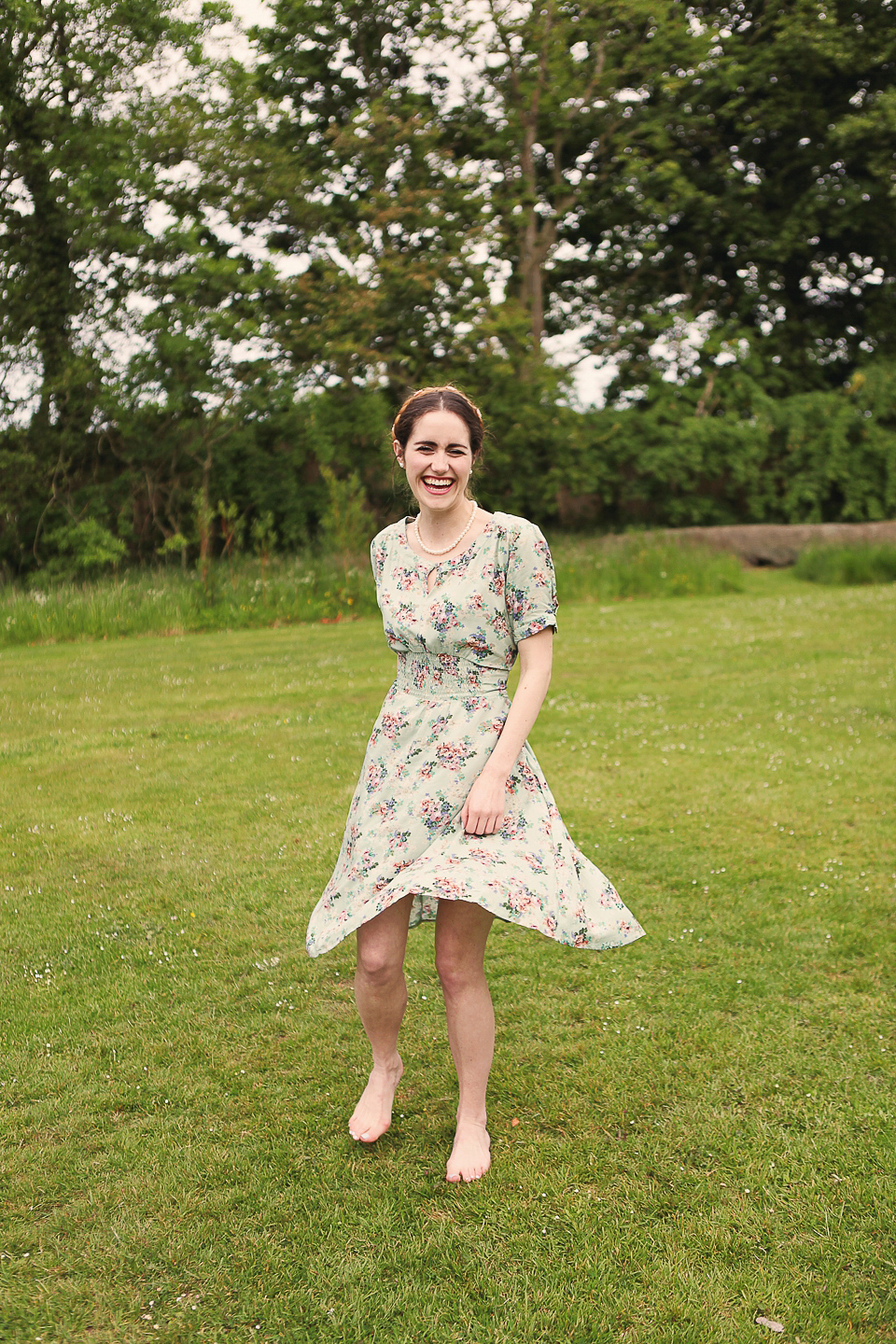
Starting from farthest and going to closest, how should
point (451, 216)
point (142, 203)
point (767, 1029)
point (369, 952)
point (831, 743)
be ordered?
point (451, 216) < point (142, 203) < point (831, 743) < point (767, 1029) < point (369, 952)

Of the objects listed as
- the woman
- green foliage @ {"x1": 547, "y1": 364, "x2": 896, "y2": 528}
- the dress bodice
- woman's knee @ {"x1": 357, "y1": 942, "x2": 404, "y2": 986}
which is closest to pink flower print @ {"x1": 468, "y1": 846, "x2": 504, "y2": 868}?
the woman

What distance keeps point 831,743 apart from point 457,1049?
211 inches

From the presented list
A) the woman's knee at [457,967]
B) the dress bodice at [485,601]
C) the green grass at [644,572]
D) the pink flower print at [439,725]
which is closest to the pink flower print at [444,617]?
the dress bodice at [485,601]

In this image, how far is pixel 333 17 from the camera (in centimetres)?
2286

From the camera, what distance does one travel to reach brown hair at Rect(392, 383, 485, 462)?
3000 mm

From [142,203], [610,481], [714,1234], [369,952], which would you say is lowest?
[714,1234]

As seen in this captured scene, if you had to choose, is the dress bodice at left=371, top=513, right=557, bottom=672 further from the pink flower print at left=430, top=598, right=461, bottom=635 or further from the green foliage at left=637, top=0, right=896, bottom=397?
the green foliage at left=637, top=0, right=896, bottom=397

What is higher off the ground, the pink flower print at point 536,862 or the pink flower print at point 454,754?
the pink flower print at point 454,754

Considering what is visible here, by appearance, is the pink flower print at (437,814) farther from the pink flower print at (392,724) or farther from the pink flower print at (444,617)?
the pink flower print at (444,617)

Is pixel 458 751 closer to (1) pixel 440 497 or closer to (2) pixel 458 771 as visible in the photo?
(2) pixel 458 771

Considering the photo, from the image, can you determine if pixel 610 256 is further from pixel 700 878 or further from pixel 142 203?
pixel 700 878

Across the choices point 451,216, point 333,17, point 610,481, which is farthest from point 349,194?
point 610,481

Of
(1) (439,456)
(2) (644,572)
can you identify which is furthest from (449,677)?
(2) (644,572)

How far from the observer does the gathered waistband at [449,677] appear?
9.86 ft
